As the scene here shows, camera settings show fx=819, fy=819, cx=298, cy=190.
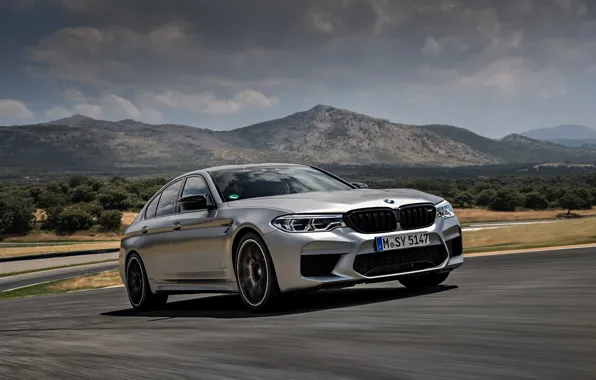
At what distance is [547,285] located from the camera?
28.5 feet

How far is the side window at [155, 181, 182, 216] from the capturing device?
10352 millimetres

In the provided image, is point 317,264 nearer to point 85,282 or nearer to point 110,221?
point 85,282

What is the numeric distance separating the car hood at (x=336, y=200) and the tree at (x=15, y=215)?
90544 millimetres

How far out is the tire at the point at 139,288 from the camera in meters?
10.8

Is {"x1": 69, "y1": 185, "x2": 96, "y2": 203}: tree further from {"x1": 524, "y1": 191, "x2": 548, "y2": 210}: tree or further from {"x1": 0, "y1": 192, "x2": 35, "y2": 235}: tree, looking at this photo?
{"x1": 524, "y1": 191, "x2": 548, "y2": 210}: tree

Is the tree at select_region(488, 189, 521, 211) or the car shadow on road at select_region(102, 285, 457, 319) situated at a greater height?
the car shadow on road at select_region(102, 285, 457, 319)

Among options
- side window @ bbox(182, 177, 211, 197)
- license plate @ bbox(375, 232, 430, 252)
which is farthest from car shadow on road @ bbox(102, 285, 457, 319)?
side window @ bbox(182, 177, 211, 197)

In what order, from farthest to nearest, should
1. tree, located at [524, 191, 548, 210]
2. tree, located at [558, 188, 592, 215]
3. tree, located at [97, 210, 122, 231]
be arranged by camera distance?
1. tree, located at [524, 191, 548, 210]
2. tree, located at [558, 188, 592, 215]
3. tree, located at [97, 210, 122, 231]

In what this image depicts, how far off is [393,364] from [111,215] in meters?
91.1

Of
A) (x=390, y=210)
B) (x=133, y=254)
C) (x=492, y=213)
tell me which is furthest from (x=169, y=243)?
(x=492, y=213)

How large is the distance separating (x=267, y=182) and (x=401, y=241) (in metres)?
1.90

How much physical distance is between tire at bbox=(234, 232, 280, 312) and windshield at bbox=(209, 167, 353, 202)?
2.79 feet

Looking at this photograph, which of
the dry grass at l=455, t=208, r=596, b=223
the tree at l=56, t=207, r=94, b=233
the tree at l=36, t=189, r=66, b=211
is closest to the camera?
the tree at l=56, t=207, r=94, b=233

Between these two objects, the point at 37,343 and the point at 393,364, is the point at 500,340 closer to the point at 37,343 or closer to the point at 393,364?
the point at 393,364
